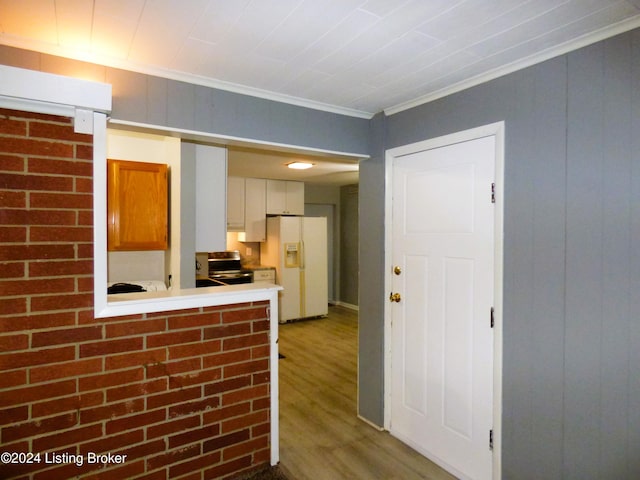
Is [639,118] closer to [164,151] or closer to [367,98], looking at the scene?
[367,98]

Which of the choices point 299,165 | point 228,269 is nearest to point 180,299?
point 299,165

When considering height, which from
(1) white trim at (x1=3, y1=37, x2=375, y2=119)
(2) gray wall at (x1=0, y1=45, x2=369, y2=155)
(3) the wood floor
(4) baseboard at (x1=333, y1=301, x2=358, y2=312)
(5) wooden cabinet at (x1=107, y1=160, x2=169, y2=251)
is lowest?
(3) the wood floor

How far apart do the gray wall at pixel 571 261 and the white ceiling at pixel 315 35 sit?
0.62 feet

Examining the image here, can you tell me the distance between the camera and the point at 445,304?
238 centimetres

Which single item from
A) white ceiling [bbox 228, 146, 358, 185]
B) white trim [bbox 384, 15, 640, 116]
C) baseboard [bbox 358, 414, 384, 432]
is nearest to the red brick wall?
baseboard [bbox 358, 414, 384, 432]

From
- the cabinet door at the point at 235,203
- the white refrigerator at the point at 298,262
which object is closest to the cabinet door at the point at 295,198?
the white refrigerator at the point at 298,262

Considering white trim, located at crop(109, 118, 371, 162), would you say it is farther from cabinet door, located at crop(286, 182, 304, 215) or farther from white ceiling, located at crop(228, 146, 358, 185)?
cabinet door, located at crop(286, 182, 304, 215)

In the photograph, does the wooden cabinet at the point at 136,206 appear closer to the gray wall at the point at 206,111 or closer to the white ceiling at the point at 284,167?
the white ceiling at the point at 284,167

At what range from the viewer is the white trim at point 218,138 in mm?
1973

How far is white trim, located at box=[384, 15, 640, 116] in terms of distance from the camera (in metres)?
1.57

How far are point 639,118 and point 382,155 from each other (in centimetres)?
149

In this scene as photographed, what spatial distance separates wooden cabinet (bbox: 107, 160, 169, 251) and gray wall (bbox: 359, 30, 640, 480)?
2.51m

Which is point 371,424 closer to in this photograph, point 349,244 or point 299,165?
point 299,165

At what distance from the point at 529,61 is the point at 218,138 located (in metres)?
1.71
